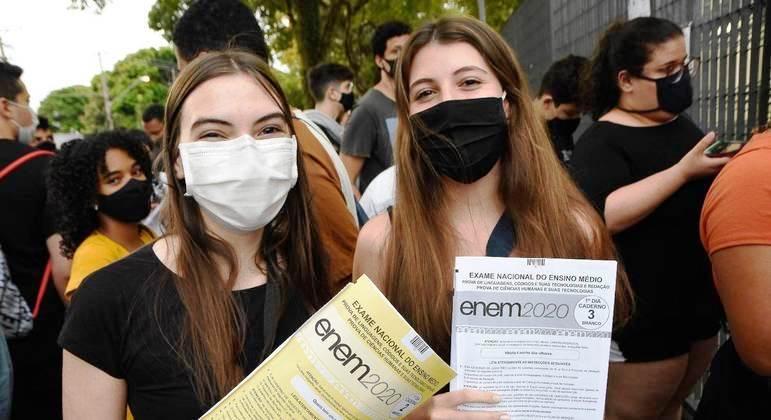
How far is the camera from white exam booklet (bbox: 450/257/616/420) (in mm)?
1342

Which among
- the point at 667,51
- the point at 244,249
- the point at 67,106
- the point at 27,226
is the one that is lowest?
the point at 67,106

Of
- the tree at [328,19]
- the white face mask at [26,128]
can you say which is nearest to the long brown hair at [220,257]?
the white face mask at [26,128]

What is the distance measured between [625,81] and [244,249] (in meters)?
1.82

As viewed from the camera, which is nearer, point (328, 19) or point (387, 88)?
point (387, 88)

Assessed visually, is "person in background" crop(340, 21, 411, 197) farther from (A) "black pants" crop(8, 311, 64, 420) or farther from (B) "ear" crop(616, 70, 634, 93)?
(A) "black pants" crop(8, 311, 64, 420)

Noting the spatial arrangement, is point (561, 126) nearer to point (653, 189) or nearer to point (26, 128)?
point (653, 189)

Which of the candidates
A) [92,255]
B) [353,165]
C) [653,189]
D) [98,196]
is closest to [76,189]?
[98,196]

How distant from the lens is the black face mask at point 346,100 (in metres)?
5.04

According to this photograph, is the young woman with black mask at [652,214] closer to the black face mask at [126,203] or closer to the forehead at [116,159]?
the black face mask at [126,203]

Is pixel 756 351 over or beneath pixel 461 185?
Answer: beneath

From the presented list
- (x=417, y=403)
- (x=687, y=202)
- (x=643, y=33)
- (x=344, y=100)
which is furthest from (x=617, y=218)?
(x=344, y=100)

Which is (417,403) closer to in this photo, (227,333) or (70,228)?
(227,333)

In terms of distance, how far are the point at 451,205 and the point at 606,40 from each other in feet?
4.91

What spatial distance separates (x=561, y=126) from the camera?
12.8ft
